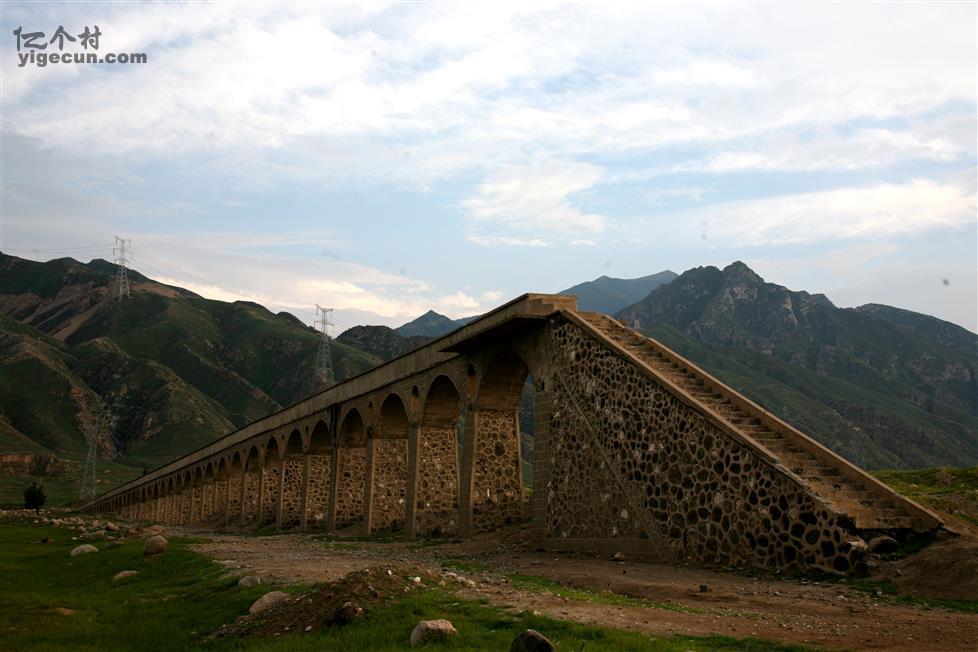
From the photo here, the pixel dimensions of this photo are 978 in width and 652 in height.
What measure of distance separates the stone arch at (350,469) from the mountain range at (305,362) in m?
72.1

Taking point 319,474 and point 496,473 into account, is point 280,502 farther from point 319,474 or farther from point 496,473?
point 496,473

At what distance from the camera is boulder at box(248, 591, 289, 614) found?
381 inches

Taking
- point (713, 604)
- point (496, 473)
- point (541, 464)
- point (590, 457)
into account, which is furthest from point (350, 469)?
point (713, 604)

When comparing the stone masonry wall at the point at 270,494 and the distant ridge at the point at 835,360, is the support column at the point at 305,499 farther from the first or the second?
the distant ridge at the point at 835,360

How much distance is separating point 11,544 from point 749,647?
2286 centimetres

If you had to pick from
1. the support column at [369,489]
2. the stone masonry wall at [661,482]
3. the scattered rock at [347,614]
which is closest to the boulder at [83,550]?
the support column at [369,489]

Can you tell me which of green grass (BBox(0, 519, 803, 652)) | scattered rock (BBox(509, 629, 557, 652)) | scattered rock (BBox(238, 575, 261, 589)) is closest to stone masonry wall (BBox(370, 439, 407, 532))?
green grass (BBox(0, 519, 803, 652))

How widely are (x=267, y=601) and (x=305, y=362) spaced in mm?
135430

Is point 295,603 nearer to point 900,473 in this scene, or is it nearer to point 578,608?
point 578,608

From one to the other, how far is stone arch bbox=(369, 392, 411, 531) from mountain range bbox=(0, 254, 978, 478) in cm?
7622

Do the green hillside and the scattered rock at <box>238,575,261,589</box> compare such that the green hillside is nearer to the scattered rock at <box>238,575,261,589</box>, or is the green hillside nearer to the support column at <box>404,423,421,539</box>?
the support column at <box>404,423,421,539</box>

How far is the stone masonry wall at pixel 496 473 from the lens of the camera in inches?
879

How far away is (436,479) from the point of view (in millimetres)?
25984

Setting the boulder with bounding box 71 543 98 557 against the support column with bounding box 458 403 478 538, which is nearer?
the boulder with bounding box 71 543 98 557
